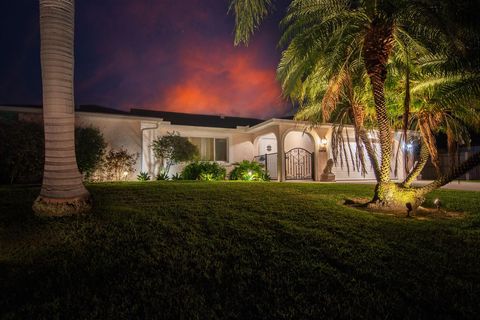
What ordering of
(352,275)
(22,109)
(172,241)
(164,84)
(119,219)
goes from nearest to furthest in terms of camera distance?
1. (352,275)
2. (172,241)
3. (119,219)
4. (22,109)
5. (164,84)

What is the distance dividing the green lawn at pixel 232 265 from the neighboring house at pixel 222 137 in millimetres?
7903

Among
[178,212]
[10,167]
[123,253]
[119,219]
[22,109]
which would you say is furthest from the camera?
[22,109]

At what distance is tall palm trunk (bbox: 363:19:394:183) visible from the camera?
7.04m

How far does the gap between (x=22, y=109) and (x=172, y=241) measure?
38.6ft

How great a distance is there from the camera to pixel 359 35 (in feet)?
25.0

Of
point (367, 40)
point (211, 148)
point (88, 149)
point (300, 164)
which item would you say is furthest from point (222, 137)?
point (367, 40)

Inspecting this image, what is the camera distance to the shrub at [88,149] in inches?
456

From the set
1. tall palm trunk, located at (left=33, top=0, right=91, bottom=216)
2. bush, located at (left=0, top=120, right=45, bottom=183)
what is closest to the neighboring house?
bush, located at (left=0, top=120, right=45, bottom=183)

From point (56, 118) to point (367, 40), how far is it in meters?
7.31

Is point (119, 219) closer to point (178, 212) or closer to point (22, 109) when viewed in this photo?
point (178, 212)

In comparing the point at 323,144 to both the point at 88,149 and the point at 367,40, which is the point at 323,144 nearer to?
the point at 367,40

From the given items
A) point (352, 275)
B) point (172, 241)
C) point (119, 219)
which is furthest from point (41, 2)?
point (352, 275)

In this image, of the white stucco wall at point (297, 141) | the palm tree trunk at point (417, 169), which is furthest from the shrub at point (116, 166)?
the palm tree trunk at point (417, 169)

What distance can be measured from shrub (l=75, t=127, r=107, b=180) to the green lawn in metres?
5.71
